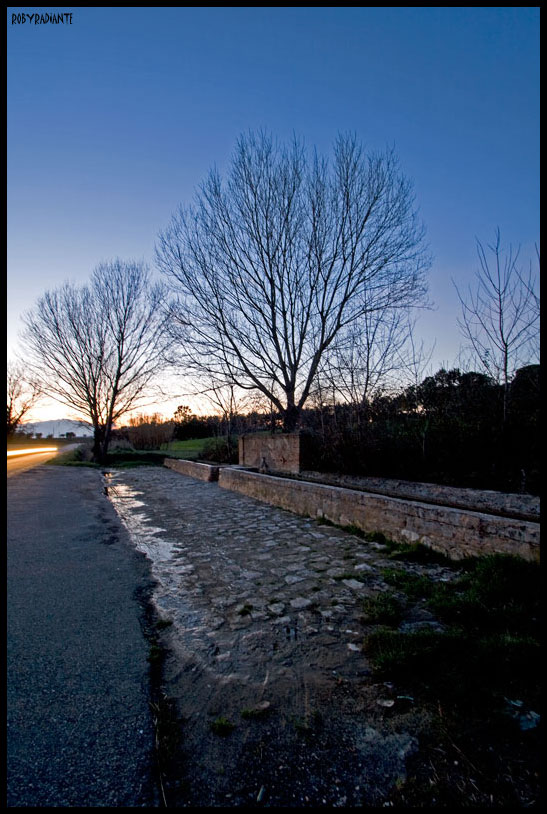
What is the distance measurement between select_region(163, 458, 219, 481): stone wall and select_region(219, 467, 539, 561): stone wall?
210 inches

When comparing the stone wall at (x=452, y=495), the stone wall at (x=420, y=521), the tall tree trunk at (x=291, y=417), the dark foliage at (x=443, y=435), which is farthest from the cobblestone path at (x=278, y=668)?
the tall tree trunk at (x=291, y=417)

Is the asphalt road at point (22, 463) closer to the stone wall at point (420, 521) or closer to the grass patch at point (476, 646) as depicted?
the stone wall at point (420, 521)

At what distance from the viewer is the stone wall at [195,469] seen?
12516mm

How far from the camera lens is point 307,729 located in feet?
5.88

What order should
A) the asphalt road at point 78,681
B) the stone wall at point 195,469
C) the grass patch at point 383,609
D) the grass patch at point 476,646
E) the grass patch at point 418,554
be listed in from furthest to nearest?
the stone wall at point 195,469 → the grass patch at point 418,554 → the grass patch at point 383,609 → the grass patch at point 476,646 → the asphalt road at point 78,681

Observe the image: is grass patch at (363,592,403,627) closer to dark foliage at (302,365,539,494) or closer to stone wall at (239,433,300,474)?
dark foliage at (302,365,539,494)

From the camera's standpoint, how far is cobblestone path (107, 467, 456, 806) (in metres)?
1.54

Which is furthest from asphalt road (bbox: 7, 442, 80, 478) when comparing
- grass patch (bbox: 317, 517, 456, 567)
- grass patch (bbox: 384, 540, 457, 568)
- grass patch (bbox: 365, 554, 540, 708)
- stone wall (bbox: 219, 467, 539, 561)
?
grass patch (bbox: 365, 554, 540, 708)

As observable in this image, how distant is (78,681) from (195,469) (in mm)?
12231

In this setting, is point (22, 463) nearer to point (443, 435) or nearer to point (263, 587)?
point (443, 435)

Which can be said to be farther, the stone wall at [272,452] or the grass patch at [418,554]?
the stone wall at [272,452]

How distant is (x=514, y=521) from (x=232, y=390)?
1288cm

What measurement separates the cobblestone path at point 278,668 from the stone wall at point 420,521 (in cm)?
37

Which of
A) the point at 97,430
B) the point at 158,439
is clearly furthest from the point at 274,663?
the point at 158,439
